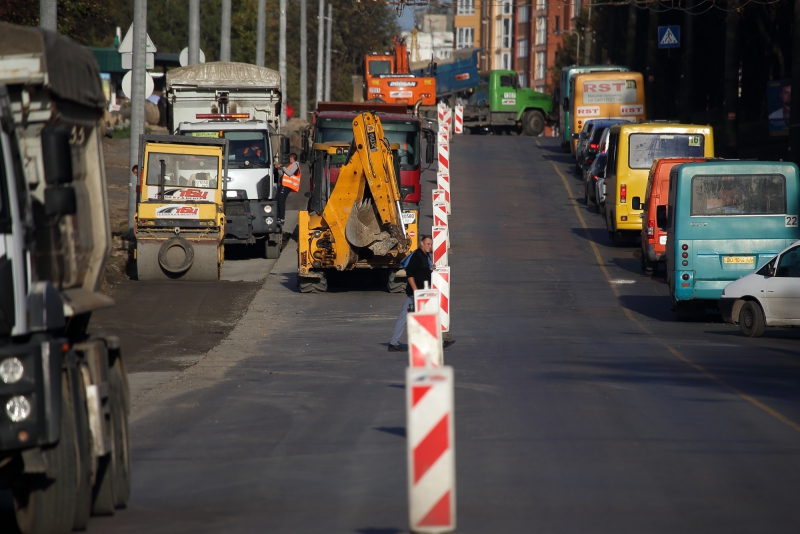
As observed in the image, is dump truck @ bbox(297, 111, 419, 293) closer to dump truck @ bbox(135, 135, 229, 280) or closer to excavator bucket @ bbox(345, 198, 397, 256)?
excavator bucket @ bbox(345, 198, 397, 256)

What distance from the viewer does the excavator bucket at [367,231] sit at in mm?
22203

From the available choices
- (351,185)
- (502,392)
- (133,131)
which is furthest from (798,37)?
(502,392)

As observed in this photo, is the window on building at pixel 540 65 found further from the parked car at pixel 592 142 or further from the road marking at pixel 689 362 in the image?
the road marking at pixel 689 362

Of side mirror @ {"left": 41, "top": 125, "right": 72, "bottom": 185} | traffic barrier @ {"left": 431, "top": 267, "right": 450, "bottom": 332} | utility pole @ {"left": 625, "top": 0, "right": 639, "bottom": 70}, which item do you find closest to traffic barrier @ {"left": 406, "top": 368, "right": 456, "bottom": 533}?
side mirror @ {"left": 41, "top": 125, "right": 72, "bottom": 185}

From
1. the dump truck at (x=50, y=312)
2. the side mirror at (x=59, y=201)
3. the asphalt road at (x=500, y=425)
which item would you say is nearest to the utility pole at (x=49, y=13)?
the asphalt road at (x=500, y=425)

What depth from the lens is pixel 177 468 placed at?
8828 millimetres

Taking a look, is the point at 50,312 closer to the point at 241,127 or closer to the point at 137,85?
the point at 137,85

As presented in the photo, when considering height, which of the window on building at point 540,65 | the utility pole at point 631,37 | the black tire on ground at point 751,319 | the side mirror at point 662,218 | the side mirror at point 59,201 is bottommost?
the black tire on ground at point 751,319

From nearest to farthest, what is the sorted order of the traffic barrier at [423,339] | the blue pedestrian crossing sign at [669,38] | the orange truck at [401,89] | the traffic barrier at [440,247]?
1. the traffic barrier at [423,339]
2. the traffic barrier at [440,247]
3. the blue pedestrian crossing sign at [669,38]
4. the orange truck at [401,89]

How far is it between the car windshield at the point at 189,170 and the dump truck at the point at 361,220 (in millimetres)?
3026

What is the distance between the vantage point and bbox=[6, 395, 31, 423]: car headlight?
6.15 meters

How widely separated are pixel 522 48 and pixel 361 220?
105225 millimetres

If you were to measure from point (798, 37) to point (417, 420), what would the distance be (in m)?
23.8

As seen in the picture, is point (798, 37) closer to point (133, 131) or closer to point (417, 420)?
point (133, 131)
